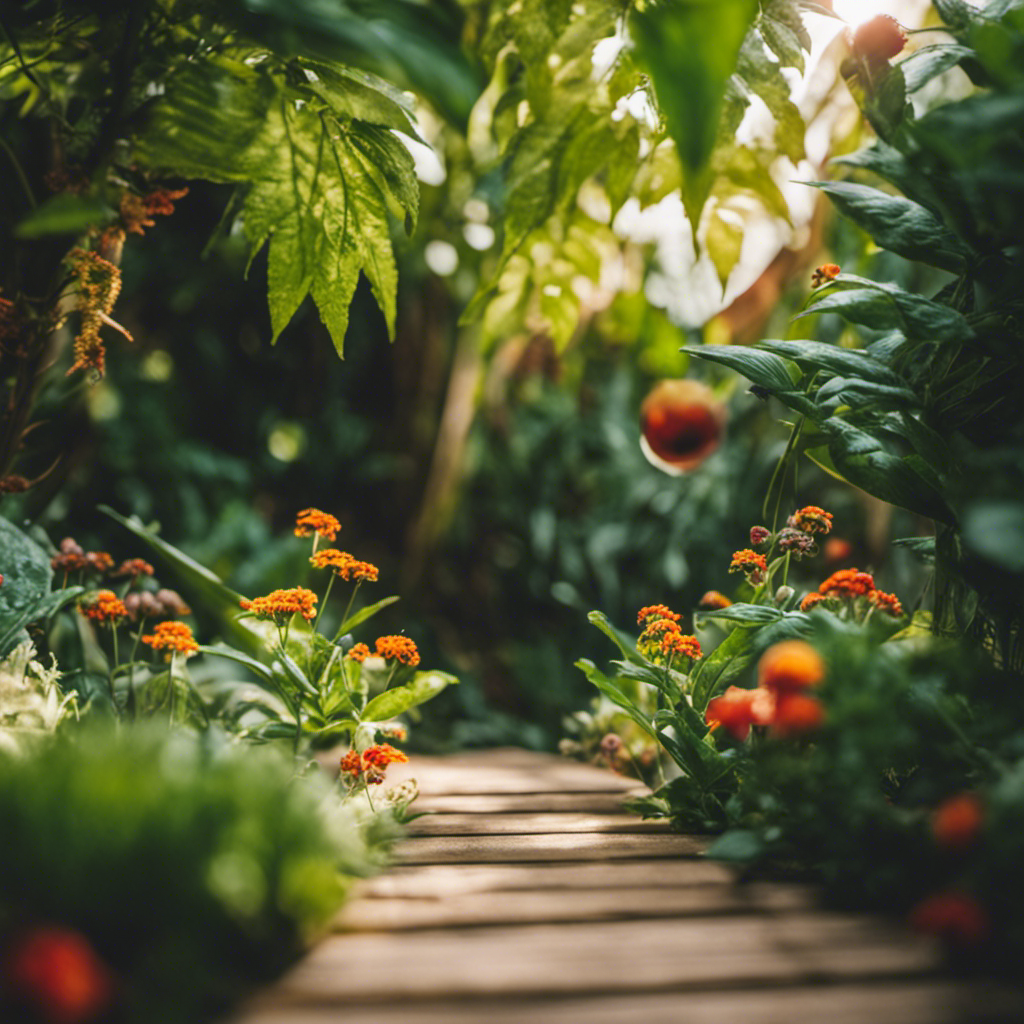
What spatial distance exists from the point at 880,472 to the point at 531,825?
0.65 meters

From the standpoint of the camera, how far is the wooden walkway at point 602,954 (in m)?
0.48

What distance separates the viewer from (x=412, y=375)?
244 cm

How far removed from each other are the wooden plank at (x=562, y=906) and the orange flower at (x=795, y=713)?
168 millimetres

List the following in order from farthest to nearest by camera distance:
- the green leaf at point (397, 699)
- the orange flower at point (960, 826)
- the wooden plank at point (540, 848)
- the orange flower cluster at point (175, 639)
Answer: the green leaf at point (397, 699), the orange flower cluster at point (175, 639), the wooden plank at point (540, 848), the orange flower at point (960, 826)

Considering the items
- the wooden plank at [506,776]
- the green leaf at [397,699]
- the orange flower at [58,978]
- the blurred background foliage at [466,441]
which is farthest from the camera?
the blurred background foliage at [466,441]

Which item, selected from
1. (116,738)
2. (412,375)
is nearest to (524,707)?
(412,375)

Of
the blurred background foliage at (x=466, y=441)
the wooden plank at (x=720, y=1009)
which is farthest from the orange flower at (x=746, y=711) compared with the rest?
the blurred background foliage at (x=466, y=441)

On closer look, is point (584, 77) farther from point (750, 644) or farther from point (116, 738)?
point (116, 738)

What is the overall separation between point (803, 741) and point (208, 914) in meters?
0.64

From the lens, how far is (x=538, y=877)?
726 millimetres

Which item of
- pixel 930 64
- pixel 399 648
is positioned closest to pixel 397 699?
pixel 399 648

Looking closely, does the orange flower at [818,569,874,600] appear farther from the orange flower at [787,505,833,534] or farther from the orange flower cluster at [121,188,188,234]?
the orange flower cluster at [121,188,188,234]

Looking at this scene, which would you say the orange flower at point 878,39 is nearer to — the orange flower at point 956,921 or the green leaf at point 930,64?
the green leaf at point 930,64

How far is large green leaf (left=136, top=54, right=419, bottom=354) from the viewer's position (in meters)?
0.78
